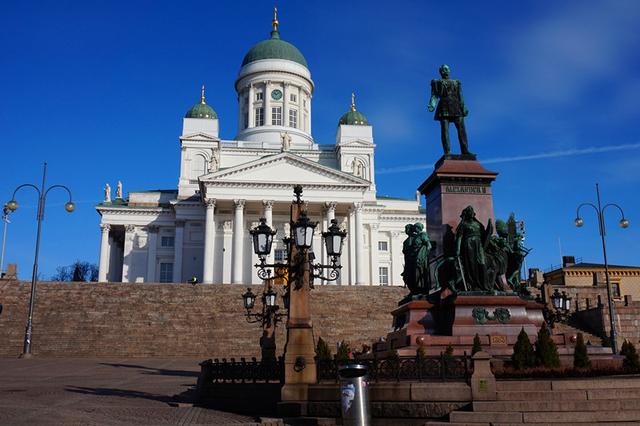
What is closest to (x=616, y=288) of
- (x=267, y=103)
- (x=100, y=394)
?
(x=267, y=103)

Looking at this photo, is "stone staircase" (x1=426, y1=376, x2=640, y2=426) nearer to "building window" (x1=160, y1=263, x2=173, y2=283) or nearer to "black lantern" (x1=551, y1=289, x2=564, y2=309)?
"black lantern" (x1=551, y1=289, x2=564, y2=309)

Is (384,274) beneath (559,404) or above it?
above

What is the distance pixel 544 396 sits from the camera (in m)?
10.5

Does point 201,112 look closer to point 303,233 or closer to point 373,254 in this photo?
point 373,254

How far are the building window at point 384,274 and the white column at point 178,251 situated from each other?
2074cm

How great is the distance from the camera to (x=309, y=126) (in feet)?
269

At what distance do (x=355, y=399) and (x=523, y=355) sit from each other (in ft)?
12.9

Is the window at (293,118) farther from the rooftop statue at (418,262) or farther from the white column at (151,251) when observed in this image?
the rooftop statue at (418,262)

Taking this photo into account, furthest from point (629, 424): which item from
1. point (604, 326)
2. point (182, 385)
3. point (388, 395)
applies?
point (604, 326)

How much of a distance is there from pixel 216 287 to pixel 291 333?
3381 centimetres

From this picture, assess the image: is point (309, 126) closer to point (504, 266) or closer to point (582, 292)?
point (582, 292)

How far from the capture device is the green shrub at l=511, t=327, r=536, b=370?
11.7 metres

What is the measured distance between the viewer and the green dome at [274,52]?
81.3m

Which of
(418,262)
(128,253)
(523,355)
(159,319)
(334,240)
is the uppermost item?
(128,253)
